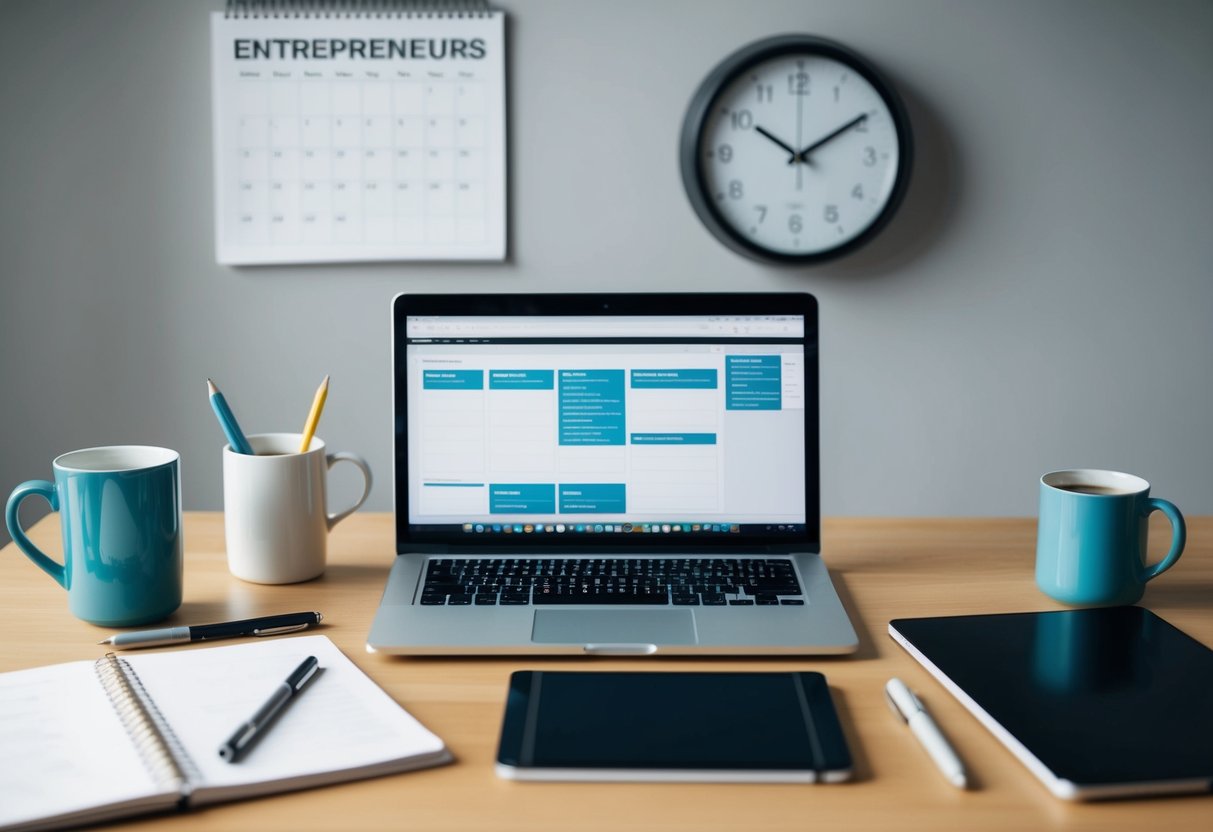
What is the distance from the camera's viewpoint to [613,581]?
1040mm

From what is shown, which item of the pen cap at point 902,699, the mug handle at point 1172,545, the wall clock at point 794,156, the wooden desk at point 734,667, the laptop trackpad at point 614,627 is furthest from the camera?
the wall clock at point 794,156

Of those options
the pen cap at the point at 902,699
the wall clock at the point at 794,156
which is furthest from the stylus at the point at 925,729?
the wall clock at the point at 794,156

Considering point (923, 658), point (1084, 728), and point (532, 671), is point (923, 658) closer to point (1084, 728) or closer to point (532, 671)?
point (1084, 728)

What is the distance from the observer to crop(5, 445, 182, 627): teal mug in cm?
94

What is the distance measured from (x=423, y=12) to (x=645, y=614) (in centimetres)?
156

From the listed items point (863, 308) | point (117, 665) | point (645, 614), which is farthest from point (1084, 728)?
point (863, 308)

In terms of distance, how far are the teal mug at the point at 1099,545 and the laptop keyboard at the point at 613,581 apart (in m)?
0.25

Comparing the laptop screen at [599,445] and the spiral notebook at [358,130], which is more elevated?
the spiral notebook at [358,130]

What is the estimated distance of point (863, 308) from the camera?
2.22m

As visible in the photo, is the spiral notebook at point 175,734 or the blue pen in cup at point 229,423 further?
the blue pen in cup at point 229,423

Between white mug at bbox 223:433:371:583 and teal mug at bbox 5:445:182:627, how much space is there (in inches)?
3.7

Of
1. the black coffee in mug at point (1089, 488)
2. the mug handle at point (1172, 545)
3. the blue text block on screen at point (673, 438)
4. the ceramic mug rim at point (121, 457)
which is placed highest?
the blue text block on screen at point (673, 438)

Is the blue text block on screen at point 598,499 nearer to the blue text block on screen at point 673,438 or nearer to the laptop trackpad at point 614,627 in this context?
the blue text block on screen at point 673,438

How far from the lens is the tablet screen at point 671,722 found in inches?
28.6
